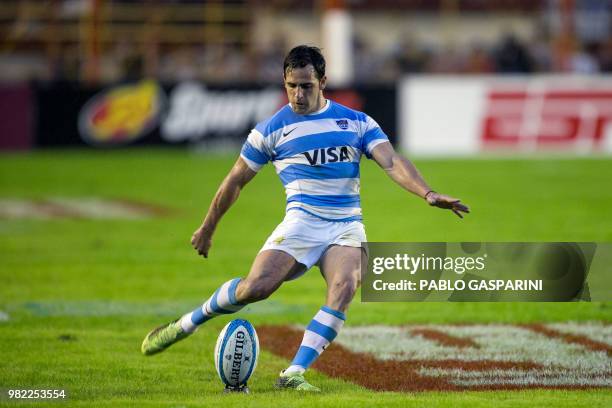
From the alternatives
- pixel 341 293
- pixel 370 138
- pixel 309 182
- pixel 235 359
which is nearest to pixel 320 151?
pixel 309 182

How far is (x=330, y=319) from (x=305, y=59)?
5.46 ft

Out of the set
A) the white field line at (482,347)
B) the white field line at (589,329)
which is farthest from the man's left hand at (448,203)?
the white field line at (589,329)

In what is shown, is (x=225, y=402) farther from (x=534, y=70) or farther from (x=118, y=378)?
(x=534, y=70)

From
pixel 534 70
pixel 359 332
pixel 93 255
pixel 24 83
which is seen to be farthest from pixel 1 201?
pixel 534 70

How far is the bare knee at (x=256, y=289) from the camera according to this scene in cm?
798

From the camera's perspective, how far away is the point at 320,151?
26.9 feet

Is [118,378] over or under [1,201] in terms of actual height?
over

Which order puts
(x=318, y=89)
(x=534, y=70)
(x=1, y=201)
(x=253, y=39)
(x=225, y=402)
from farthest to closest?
1. (x=253, y=39)
2. (x=534, y=70)
3. (x=1, y=201)
4. (x=318, y=89)
5. (x=225, y=402)

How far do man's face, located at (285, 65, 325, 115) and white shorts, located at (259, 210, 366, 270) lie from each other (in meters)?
0.70

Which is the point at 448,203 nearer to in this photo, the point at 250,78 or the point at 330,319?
the point at 330,319

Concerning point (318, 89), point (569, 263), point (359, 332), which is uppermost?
point (318, 89)

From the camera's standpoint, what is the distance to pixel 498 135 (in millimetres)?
32875

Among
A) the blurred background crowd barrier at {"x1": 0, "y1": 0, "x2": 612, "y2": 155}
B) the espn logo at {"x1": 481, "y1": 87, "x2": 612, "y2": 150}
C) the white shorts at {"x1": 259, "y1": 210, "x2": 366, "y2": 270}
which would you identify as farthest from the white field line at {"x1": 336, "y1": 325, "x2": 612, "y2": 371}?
the blurred background crowd barrier at {"x1": 0, "y1": 0, "x2": 612, "y2": 155}

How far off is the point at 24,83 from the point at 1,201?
1001cm
